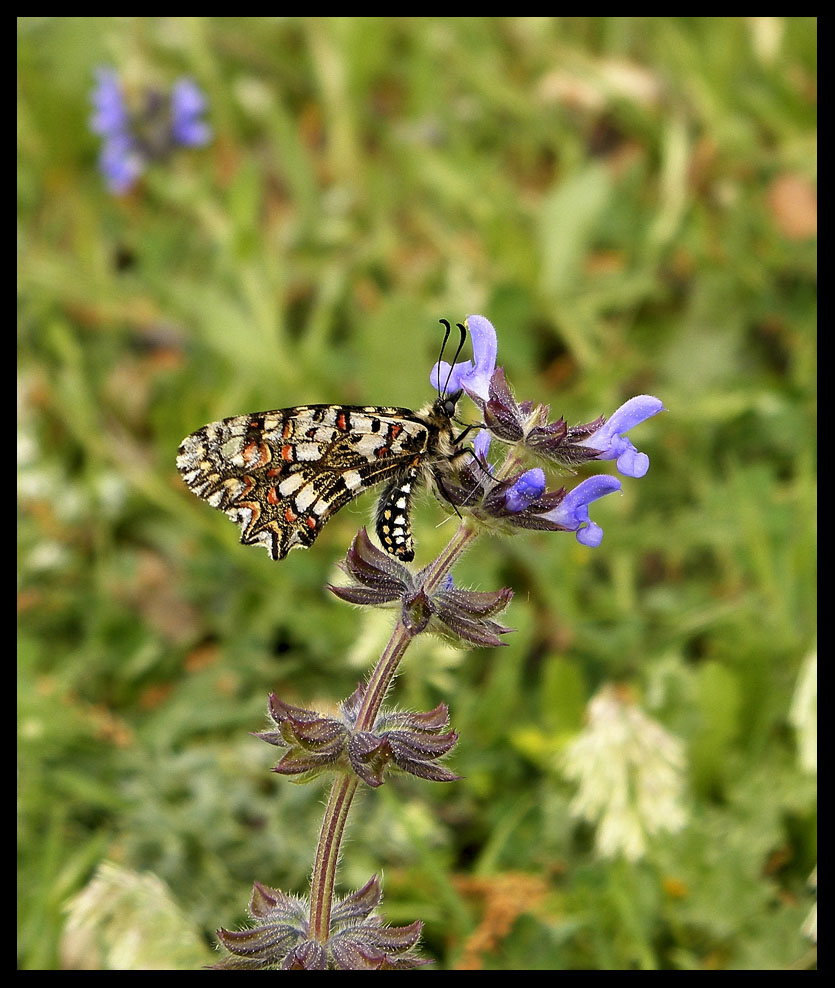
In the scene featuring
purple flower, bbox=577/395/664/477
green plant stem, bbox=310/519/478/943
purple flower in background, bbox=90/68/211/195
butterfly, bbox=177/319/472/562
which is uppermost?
purple flower in background, bbox=90/68/211/195

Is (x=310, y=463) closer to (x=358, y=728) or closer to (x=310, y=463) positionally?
(x=310, y=463)

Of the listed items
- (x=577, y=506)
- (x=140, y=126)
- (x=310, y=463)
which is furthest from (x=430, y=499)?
(x=140, y=126)

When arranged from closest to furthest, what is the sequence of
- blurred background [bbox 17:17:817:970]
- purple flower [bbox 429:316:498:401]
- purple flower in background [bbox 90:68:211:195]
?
purple flower [bbox 429:316:498:401]
blurred background [bbox 17:17:817:970]
purple flower in background [bbox 90:68:211:195]

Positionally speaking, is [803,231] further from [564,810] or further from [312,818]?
[312,818]

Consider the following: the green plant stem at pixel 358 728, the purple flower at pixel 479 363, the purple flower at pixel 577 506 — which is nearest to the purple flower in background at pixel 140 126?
the purple flower at pixel 479 363

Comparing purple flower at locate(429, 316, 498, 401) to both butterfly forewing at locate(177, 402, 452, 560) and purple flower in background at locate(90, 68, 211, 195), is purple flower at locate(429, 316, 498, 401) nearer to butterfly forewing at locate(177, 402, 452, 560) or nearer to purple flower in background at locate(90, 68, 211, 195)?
butterfly forewing at locate(177, 402, 452, 560)

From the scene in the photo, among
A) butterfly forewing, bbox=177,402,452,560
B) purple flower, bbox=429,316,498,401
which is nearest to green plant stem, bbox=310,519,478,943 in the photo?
butterfly forewing, bbox=177,402,452,560
